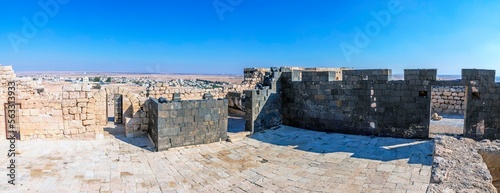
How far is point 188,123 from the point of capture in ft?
30.9

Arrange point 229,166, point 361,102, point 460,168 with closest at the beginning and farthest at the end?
point 460,168
point 229,166
point 361,102

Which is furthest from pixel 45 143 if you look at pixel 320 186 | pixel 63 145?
pixel 320 186

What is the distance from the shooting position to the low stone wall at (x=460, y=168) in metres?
3.46

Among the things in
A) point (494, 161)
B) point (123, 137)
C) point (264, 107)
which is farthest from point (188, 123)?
point (494, 161)

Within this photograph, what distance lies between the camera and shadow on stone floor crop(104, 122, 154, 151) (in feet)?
31.4

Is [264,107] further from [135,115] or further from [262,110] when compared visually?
[135,115]

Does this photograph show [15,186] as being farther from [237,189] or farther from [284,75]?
[284,75]

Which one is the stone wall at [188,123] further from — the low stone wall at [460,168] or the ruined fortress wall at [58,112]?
the low stone wall at [460,168]

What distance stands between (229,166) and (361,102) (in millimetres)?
5596

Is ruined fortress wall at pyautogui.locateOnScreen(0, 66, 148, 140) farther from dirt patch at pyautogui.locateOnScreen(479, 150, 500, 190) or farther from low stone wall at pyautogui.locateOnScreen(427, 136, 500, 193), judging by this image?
dirt patch at pyautogui.locateOnScreen(479, 150, 500, 190)

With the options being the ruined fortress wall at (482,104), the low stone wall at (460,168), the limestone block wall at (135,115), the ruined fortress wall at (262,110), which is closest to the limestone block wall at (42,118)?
the limestone block wall at (135,115)

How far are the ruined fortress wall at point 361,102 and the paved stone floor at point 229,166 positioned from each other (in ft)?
2.06

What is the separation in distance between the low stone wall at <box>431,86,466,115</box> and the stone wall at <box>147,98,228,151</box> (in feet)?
40.9

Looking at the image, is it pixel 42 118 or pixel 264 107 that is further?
pixel 264 107
